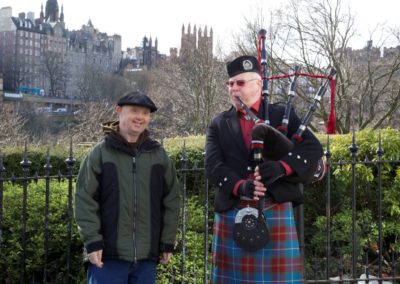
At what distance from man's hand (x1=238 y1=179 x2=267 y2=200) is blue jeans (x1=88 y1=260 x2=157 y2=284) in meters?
0.71

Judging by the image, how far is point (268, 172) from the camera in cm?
264

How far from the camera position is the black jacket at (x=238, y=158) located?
2.78 m

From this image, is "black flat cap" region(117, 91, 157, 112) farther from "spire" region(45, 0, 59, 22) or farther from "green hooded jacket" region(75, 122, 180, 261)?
"spire" region(45, 0, 59, 22)

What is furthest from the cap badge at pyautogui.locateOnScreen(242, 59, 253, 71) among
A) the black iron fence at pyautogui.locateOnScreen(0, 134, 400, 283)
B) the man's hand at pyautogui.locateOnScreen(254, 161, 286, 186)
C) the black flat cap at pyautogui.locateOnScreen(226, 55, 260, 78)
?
the black iron fence at pyautogui.locateOnScreen(0, 134, 400, 283)

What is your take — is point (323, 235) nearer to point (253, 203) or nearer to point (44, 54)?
point (253, 203)

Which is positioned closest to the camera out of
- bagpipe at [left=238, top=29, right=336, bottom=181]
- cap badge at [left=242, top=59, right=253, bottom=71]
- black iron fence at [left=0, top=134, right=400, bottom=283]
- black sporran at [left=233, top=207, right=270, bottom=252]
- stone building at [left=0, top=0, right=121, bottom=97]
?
bagpipe at [left=238, top=29, right=336, bottom=181]

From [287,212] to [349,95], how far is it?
58.8ft

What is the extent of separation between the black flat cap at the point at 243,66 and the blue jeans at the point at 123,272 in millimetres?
1198

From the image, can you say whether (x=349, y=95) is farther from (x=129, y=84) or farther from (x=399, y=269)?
(x=129, y=84)

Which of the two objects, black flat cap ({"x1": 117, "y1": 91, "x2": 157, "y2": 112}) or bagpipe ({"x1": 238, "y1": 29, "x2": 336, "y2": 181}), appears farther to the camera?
black flat cap ({"x1": 117, "y1": 91, "x2": 157, "y2": 112})

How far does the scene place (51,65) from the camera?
8188cm

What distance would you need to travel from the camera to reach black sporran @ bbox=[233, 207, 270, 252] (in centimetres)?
274

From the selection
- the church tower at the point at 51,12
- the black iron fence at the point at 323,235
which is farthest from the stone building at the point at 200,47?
the church tower at the point at 51,12

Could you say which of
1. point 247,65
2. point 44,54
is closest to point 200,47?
point 247,65
